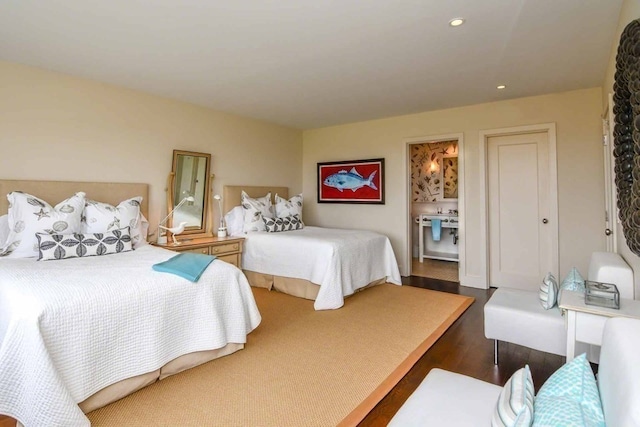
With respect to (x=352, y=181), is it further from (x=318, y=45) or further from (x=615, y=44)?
(x=615, y=44)

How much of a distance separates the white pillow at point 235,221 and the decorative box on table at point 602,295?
3769 mm

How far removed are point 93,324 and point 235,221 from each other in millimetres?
2839

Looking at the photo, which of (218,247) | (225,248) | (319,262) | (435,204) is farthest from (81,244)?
(435,204)

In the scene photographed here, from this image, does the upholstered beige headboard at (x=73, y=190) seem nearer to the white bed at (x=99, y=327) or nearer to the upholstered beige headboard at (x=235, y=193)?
the white bed at (x=99, y=327)

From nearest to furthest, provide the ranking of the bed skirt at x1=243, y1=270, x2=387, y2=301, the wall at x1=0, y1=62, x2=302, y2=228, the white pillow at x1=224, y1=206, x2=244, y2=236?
1. the wall at x1=0, y1=62, x2=302, y2=228
2. the bed skirt at x1=243, y1=270, x2=387, y2=301
3. the white pillow at x1=224, y1=206, x2=244, y2=236

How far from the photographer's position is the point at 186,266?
2369mm

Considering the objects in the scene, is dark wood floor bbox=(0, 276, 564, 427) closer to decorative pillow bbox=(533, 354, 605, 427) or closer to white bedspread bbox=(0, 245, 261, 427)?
white bedspread bbox=(0, 245, 261, 427)

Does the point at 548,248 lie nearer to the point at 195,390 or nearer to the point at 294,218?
the point at 294,218

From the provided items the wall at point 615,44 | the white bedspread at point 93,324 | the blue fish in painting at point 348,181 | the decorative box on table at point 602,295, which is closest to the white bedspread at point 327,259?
the white bedspread at point 93,324

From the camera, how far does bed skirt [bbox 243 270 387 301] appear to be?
3.83m

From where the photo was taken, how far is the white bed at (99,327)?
5.24 ft

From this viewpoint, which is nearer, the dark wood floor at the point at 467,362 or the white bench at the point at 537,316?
the dark wood floor at the point at 467,362

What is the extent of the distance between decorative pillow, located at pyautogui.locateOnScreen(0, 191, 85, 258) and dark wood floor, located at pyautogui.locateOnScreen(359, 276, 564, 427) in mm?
2826

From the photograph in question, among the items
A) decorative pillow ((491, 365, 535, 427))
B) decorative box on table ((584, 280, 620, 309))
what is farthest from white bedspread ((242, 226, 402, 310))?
decorative pillow ((491, 365, 535, 427))
